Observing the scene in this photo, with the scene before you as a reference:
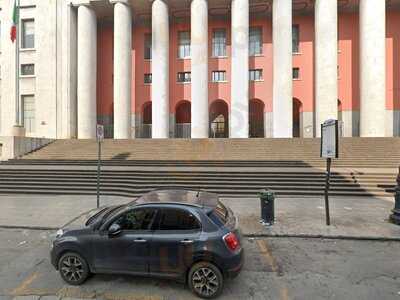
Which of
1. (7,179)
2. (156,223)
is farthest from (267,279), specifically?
(7,179)

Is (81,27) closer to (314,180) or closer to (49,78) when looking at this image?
(49,78)

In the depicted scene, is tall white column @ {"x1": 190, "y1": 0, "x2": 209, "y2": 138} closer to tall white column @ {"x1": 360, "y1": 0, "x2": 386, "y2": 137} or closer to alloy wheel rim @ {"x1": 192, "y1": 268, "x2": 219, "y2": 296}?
tall white column @ {"x1": 360, "y1": 0, "x2": 386, "y2": 137}

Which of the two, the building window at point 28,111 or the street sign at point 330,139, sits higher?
the building window at point 28,111

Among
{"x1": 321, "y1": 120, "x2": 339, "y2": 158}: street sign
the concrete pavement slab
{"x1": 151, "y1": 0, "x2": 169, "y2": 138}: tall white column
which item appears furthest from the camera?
{"x1": 151, "y1": 0, "x2": 169, "y2": 138}: tall white column

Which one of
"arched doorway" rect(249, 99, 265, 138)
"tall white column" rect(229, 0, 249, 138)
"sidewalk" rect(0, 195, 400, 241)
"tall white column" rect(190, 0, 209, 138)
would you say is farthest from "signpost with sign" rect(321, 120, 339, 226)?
"arched doorway" rect(249, 99, 265, 138)

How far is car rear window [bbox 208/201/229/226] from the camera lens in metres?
4.49

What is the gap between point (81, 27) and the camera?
26828 mm

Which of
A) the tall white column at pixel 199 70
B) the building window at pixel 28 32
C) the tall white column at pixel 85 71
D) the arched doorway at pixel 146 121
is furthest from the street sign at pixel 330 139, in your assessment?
the building window at pixel 28 32

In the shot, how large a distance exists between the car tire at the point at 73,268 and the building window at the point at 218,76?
2495cm

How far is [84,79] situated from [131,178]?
56.2 feet

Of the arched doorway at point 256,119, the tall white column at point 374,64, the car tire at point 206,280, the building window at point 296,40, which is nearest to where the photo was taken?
the car tire at point 206,280

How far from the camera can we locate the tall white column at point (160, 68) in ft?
84.4

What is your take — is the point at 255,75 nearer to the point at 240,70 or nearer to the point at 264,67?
the point at 264,67

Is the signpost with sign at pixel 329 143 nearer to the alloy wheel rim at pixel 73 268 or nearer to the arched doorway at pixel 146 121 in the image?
the alloy wheel rim at pixel 73 268
